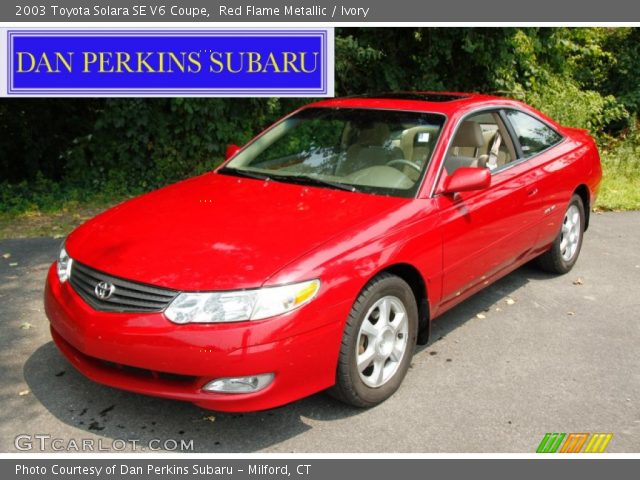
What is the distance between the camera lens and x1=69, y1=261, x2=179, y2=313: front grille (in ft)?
11.3

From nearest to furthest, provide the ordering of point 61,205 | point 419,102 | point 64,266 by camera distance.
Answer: point 64,266
point 419,102
point 61,205

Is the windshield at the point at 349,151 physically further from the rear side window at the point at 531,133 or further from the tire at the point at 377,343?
the rear side window at the point at 531,133

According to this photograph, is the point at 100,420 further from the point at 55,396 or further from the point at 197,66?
the point at 197,66

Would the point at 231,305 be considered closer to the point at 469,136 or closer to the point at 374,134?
the point at 374,134

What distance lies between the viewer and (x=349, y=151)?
486 centimetres

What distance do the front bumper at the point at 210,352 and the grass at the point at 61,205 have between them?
13.8 feet

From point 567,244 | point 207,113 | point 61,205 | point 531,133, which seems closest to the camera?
point 531,133

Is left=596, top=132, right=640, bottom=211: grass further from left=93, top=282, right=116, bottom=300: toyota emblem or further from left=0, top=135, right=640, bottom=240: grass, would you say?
left=93, top=282, right=116, bottom=300: toyota emblem

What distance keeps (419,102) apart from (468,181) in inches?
39.1

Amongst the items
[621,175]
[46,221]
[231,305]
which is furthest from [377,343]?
[621,175]

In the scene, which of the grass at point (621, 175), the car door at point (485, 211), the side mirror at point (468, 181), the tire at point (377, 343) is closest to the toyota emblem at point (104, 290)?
the tire at point (377, 343)

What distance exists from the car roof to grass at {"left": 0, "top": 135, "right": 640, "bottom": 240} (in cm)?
362

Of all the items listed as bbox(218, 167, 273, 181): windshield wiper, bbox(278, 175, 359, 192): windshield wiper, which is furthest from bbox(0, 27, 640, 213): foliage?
bbox(278, 175, 359, 192): windshield wiper

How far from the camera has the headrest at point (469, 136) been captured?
193 inches
